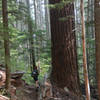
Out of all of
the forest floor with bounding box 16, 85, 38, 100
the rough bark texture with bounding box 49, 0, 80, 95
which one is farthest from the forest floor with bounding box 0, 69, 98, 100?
the rough bark texture with bounding box 49, 0, 80, 95

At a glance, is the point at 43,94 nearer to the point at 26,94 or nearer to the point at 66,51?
the point at 26,94

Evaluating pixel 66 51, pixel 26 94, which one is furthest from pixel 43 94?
pixel 66 51

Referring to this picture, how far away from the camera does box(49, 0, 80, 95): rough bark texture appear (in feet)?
20.2

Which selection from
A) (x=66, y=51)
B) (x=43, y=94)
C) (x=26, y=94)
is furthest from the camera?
(x=26, y=94)

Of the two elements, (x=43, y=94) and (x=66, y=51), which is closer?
(x=43, y=94)

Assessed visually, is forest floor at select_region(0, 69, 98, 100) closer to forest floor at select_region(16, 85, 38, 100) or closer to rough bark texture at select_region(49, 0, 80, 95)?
forest floor at select_region(16, 85, 38, 100)

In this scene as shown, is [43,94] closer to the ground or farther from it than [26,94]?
farther from it

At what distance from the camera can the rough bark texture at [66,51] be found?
6156 mm

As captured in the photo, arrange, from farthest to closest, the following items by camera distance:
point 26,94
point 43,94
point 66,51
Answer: point 26,94
point 66,51
point 43,94

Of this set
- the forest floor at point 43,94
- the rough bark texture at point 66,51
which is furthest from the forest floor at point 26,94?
the rough bark texture at point 66,51

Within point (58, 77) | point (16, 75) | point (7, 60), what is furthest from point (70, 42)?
point (16, 75)

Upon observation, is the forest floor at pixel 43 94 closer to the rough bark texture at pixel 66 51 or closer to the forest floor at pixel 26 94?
the forest floor at pixel 26 94

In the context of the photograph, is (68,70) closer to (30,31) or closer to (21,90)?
(21,90)

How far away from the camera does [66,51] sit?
615 centimetres
